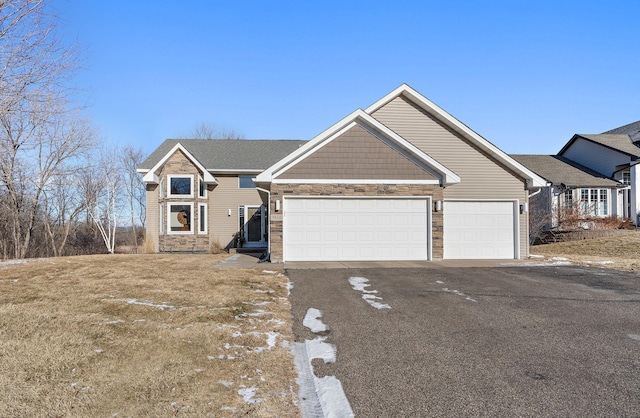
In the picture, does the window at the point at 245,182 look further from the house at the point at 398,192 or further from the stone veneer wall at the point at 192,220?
the house at the point at 398,192

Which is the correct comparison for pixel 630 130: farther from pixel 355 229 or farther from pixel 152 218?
pixel 152 218

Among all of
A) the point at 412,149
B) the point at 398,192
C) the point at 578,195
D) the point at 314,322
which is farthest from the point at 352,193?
the point at 578,195

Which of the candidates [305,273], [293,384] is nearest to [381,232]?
[305,273]

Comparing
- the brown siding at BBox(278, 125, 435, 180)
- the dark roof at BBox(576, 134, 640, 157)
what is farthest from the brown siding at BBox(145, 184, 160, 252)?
the dark roof at BBox(576, 134, 640, 157)

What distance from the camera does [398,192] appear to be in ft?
41.2

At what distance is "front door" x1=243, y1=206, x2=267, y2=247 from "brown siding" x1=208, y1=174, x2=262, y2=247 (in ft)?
1.28

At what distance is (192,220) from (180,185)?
1.88 meters

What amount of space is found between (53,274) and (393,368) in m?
9.80

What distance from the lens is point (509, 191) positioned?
13836mm

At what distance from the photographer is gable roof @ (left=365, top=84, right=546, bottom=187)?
13.6m

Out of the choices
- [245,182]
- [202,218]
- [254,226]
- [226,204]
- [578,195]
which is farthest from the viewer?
[578,195]

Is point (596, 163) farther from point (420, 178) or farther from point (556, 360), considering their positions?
point (556, 360)

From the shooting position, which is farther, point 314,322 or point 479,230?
point 479,230

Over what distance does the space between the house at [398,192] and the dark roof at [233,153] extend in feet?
24.1
